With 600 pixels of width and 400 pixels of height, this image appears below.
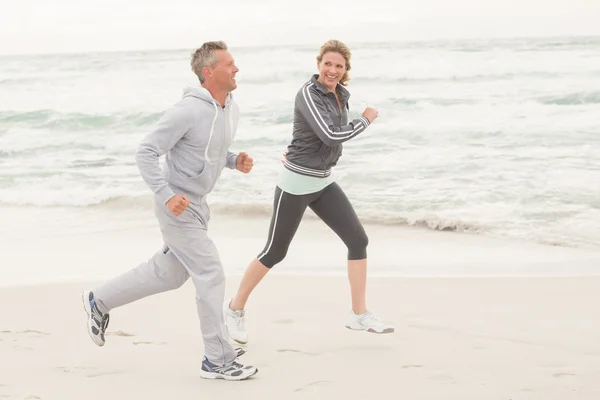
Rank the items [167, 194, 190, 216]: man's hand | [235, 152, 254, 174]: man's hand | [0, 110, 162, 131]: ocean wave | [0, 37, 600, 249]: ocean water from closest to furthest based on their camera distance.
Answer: [167, 194, 190, 216]: man's hand, [235, 152, 254, 174]: man's hand, [0, 37, 600, 249]: ocean water, [0, 110, 162, 131]: ocean wave

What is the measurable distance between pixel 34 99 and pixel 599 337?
77.8ft

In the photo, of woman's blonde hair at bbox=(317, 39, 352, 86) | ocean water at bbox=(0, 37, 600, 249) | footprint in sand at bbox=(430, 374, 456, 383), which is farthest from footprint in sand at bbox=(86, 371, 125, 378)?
ocean water at bbox=(0, 37, 600, 249)

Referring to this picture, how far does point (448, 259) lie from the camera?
682cm

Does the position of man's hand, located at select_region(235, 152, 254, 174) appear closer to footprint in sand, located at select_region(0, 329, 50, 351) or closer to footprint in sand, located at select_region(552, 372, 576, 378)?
footprint in sand, located at select_region(0, 329, 50, 351)

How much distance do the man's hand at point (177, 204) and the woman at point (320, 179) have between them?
951 millimetres

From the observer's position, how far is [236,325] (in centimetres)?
450

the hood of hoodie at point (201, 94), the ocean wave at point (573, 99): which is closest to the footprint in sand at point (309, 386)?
the hood of hoodie at point (201, 94)

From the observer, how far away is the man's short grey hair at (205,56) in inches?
144

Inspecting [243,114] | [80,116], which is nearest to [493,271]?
[243,114]

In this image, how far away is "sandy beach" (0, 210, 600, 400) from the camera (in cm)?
377

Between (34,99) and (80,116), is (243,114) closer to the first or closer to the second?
(80,116)

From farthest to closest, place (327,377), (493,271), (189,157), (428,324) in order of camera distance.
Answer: (493,271), (428,324), (327,377), (189,157)

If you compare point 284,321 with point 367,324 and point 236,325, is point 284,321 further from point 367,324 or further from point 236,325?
point 367,324

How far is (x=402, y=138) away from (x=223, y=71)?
1216 centimetres
